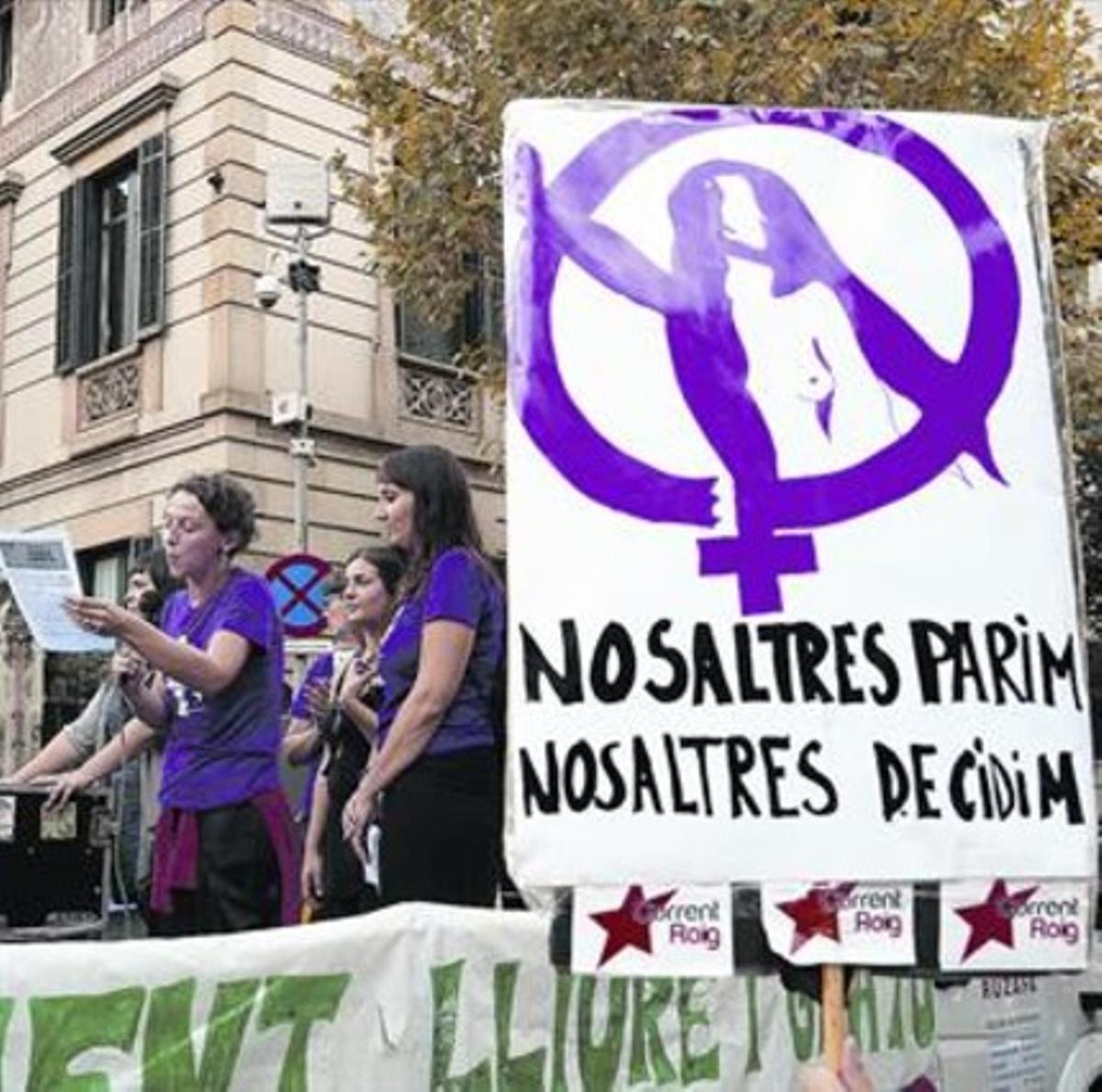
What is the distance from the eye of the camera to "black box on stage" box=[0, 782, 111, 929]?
5.15m

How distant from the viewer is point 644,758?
268cm

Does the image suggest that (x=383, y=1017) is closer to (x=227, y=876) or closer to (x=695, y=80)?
(x=227, y=876)

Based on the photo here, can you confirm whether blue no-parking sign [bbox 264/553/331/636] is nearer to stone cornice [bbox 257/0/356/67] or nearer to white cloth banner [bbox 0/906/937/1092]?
stone cornice [bbox 257/0/356/67]

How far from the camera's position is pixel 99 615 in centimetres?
407

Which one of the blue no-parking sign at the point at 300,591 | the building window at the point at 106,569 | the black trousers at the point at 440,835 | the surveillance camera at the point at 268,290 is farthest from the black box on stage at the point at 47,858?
the building window at the point at 106,569

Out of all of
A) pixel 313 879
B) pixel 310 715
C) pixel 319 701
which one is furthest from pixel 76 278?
pixel 313 879

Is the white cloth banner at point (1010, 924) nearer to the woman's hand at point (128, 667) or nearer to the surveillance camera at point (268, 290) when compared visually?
the woman's hand at point (128, 667)

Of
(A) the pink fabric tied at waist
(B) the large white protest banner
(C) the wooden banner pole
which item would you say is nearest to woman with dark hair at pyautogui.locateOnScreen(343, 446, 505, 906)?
(A) the pink fabric tied at waist

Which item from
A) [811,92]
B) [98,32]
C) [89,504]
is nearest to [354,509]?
[89,504]

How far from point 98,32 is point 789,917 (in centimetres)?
1707

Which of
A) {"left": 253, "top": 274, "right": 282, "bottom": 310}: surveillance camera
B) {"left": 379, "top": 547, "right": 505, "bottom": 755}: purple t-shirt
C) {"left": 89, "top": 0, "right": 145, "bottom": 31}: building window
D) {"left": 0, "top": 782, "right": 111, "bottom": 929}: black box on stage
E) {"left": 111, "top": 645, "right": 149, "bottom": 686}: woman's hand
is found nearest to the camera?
{"left": 379, "top": 547, "right": 505, "bottom": 755}: purple t-shirt

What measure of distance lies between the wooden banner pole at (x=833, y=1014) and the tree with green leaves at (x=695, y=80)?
8.19 m

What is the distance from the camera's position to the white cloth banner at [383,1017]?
289 cm

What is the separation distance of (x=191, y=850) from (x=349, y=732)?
0.97 meters
